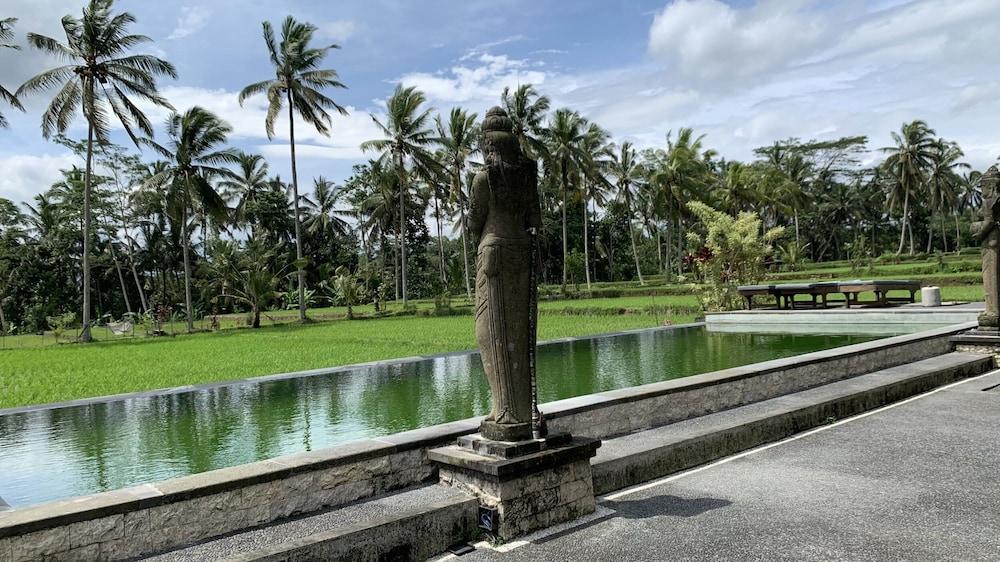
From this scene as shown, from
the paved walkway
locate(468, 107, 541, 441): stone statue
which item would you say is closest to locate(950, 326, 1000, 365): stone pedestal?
the paved walkway

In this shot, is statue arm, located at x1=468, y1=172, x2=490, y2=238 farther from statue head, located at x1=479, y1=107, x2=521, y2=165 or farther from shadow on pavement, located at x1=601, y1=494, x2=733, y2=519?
shadow on pavement, located at x1=601, y1=494, x2=733, y2=519

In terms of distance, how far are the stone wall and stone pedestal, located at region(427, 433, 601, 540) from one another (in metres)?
0.32

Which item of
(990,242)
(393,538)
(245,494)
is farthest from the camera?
(990,242)

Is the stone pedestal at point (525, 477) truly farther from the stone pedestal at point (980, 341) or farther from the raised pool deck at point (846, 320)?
the raised pool deck at point (846, 320)

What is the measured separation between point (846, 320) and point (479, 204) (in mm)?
12362

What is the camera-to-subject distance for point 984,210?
28.6 feet

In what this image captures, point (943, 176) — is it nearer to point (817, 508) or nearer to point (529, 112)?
point (529, 112)

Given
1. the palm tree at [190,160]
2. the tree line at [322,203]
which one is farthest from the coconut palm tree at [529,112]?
the palm tree at [190,160]

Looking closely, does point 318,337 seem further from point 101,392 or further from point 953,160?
point 953,160

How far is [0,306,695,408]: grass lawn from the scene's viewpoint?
9.09 m

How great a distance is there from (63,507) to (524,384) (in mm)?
2223

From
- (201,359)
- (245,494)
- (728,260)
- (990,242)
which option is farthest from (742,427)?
(728,260)

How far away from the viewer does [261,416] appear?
619 centimetres

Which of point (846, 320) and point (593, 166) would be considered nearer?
point (846, 320)
